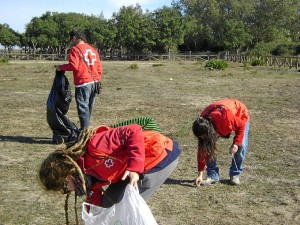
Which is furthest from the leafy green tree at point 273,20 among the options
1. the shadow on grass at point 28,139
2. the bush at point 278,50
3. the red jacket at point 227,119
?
the red jacket at point 227,119

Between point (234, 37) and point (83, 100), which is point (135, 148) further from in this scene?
point (234, 37)

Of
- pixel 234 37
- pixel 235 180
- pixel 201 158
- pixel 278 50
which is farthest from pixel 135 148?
pixel 234 37

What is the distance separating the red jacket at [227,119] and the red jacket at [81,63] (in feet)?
9.33

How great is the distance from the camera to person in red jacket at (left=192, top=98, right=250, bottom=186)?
4.75 meters

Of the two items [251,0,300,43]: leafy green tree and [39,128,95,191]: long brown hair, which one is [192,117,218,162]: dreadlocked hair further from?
[251,0,300,43]: leafy green tree

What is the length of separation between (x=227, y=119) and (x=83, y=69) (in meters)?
3.17

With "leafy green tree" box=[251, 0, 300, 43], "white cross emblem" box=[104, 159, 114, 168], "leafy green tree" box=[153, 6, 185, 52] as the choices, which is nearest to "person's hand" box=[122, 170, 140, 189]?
"white cross emblem" box=[104, 159, 114, 168]

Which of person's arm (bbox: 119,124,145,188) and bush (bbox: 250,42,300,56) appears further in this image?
bush (bbox: 250,42,300,56)

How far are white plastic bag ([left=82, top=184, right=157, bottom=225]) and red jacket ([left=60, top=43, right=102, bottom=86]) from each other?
173 inches

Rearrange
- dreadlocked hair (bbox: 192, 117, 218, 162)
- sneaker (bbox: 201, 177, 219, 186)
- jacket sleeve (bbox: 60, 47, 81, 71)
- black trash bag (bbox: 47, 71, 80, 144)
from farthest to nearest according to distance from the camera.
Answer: black trash bag (bbox: 47, 71, 80, 144) → jacket sleeve (bbox: 60, 47, 81, 71) → sneaker (bbox: 201, 177, 219, 186) → dreadlocked hair (bbox: 192, 117, 218, 162)

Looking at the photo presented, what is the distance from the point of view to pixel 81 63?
7.43 metres

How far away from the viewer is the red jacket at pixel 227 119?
5.04 metres

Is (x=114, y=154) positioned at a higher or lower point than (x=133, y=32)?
lower

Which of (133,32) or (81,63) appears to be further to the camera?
(133,32)
